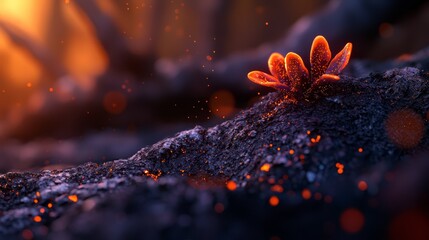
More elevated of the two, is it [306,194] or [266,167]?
[266,167]

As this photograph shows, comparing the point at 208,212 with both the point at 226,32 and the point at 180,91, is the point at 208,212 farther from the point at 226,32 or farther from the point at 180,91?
the point at 226,32

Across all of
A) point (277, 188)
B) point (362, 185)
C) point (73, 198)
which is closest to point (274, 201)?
point (277, 188)

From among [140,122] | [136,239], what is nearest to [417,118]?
[136,239]

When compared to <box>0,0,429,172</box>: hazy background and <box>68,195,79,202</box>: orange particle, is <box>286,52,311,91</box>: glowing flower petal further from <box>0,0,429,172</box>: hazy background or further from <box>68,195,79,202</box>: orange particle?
<box>0,0,429,172</box>: hazy background

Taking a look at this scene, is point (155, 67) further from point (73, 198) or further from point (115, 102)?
point (73, 198)

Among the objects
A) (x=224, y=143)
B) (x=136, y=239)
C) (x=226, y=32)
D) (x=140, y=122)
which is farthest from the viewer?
(x=226, y=32)

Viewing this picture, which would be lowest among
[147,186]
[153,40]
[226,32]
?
[147,186]
